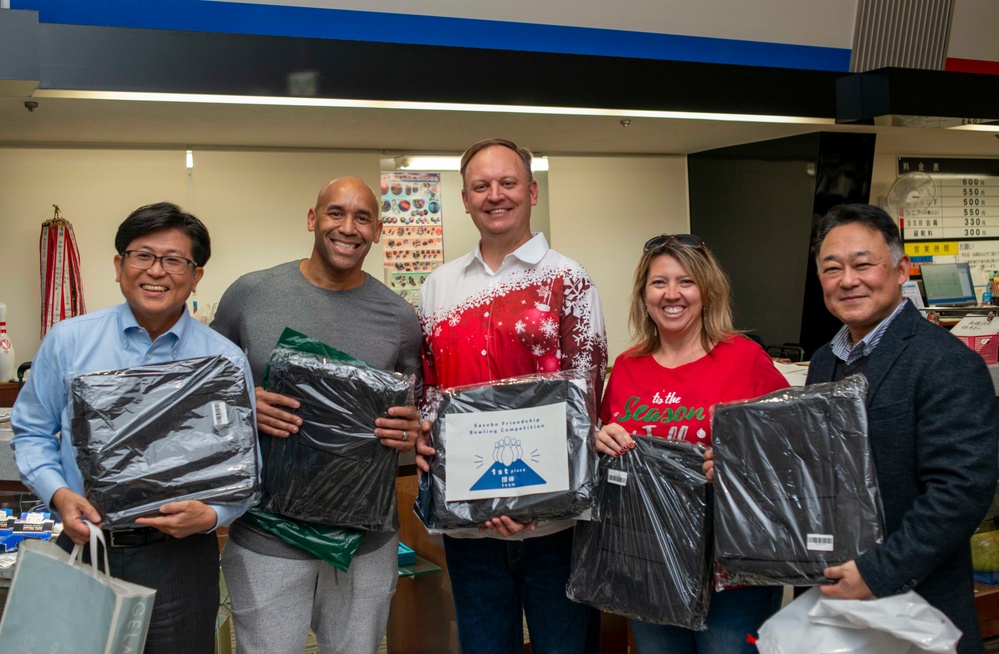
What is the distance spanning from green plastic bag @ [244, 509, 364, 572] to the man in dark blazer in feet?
3.36

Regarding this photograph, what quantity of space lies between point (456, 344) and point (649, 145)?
504 cm

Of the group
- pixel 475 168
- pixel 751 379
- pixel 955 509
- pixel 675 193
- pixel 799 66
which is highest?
pixel 799 66

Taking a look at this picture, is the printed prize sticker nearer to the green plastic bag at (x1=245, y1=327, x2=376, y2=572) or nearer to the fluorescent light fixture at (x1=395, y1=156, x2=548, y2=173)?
the green plastic bag at (x1=245, y1=327, x2=376, y2=572)

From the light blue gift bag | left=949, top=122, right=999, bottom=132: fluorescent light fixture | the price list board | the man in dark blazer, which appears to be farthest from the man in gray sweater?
the price list board

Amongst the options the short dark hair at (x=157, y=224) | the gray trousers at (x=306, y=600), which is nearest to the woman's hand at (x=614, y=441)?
the gray trousers at (x=306, y=600)

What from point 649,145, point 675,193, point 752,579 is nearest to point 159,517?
point 752,579

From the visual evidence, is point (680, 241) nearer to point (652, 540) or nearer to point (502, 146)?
point (502, 146)

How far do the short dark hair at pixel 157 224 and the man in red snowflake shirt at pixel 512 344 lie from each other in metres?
0.62

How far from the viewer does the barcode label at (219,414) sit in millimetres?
1779

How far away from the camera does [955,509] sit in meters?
1.57

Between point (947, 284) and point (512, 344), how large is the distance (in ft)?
22.5

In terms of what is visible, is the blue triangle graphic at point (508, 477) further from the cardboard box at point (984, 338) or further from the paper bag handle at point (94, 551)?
the cardboard box at point (984, 338)

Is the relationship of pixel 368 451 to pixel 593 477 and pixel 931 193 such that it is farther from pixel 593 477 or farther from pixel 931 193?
pixel 931 193

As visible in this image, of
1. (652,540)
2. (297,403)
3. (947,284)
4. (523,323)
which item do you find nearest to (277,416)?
(297,403)
